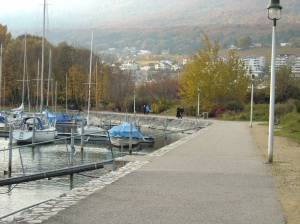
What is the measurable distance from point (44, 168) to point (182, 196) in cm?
1288

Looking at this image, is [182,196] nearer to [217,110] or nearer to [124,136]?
[124,136]

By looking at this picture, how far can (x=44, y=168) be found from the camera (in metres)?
21.9

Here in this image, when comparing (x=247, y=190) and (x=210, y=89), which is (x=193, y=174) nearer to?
(x=247, y=190)

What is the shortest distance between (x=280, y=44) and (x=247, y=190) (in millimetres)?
189189

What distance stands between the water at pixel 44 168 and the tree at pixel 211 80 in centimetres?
2199

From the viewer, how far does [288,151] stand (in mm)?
19781

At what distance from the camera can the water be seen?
51.5 ft

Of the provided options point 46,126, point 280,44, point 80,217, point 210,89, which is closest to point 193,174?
point 80,217

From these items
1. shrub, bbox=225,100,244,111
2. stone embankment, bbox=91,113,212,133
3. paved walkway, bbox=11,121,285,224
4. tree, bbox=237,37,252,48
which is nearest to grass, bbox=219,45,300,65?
tree, bbox=237,37,252,48

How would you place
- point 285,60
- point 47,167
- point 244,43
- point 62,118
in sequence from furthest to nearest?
point 244,43
point 285,60
point 62,118
point 47,167

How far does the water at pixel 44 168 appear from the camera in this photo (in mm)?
15685

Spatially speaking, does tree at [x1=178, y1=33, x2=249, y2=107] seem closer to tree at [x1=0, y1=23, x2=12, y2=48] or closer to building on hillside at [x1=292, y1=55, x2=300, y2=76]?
building on hillside at [x1=292, y1=55, x2=300, y2=76]

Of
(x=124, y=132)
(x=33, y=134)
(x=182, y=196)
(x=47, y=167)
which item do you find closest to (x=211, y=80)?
(x=124, y=132)

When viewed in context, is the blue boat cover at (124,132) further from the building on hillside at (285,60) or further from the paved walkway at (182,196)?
the building on hillside at (285,60)
